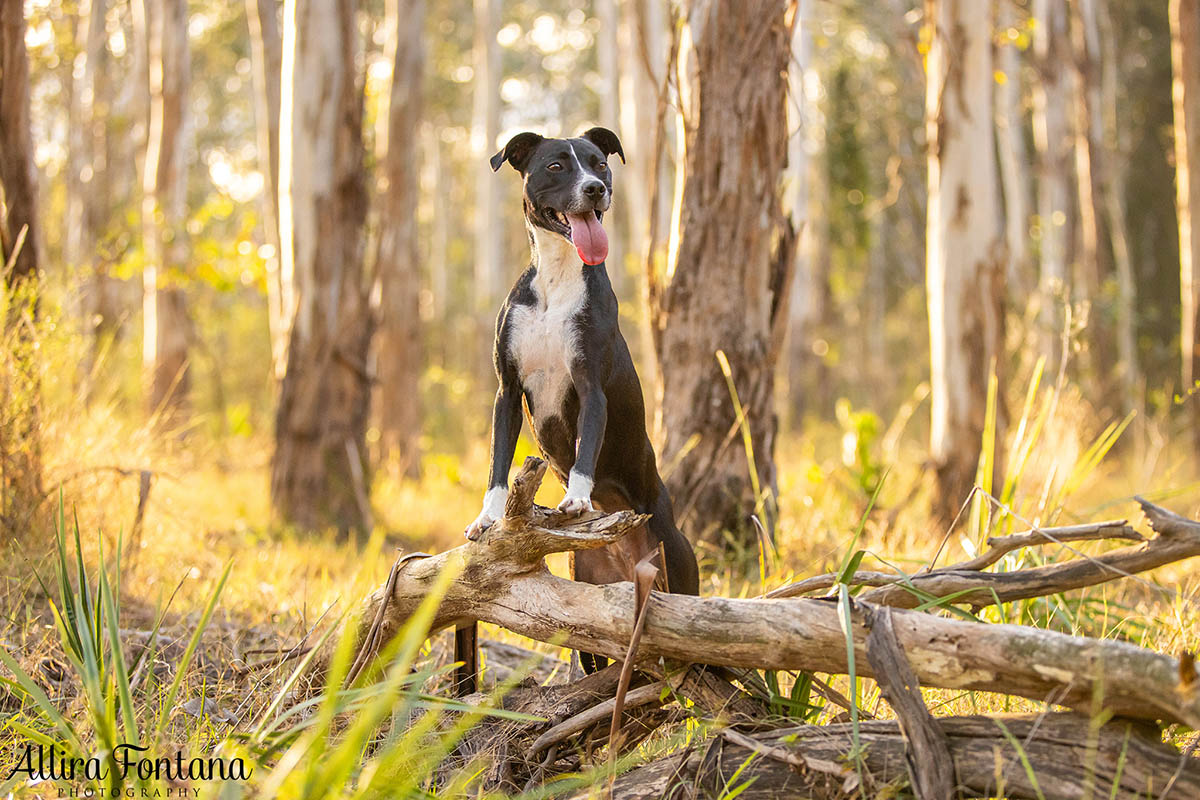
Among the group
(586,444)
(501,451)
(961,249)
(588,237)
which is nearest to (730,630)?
(586,444)

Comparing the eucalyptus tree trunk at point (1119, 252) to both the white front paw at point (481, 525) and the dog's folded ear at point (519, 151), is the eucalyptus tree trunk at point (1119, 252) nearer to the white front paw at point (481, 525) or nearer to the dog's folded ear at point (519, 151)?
the dog's folded ear at point (519, 151)

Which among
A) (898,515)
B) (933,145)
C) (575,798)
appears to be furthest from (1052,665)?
(933,145)

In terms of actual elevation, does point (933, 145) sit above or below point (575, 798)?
above

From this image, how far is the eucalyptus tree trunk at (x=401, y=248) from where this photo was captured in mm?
11281

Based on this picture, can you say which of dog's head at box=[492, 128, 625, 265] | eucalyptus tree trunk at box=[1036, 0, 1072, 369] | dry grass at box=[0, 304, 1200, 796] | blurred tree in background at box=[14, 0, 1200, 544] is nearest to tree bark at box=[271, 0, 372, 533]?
blurred tree in background at box=[14, 0, 1200, 544]

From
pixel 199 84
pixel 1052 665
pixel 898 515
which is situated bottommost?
pixel 898 515

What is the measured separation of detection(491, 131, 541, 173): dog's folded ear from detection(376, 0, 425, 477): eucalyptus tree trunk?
319 inches

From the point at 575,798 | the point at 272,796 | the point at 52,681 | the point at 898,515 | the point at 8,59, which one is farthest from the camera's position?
the point at 898,515

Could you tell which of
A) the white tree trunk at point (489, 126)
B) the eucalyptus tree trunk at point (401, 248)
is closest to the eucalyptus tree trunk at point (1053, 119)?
the eucalyptus tree trunk at point (401, 248)

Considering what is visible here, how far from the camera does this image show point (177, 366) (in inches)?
436

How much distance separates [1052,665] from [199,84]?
112ft

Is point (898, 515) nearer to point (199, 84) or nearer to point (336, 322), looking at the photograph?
point (336, 322)

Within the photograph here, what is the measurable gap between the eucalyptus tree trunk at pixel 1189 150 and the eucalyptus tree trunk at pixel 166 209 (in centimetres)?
923

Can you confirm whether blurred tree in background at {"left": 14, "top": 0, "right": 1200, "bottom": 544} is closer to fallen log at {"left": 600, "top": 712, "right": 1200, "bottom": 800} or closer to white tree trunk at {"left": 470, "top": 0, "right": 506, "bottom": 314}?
white tree trunk at {"left": 470, "top": 0, "right": 506, "bottom": 314}
